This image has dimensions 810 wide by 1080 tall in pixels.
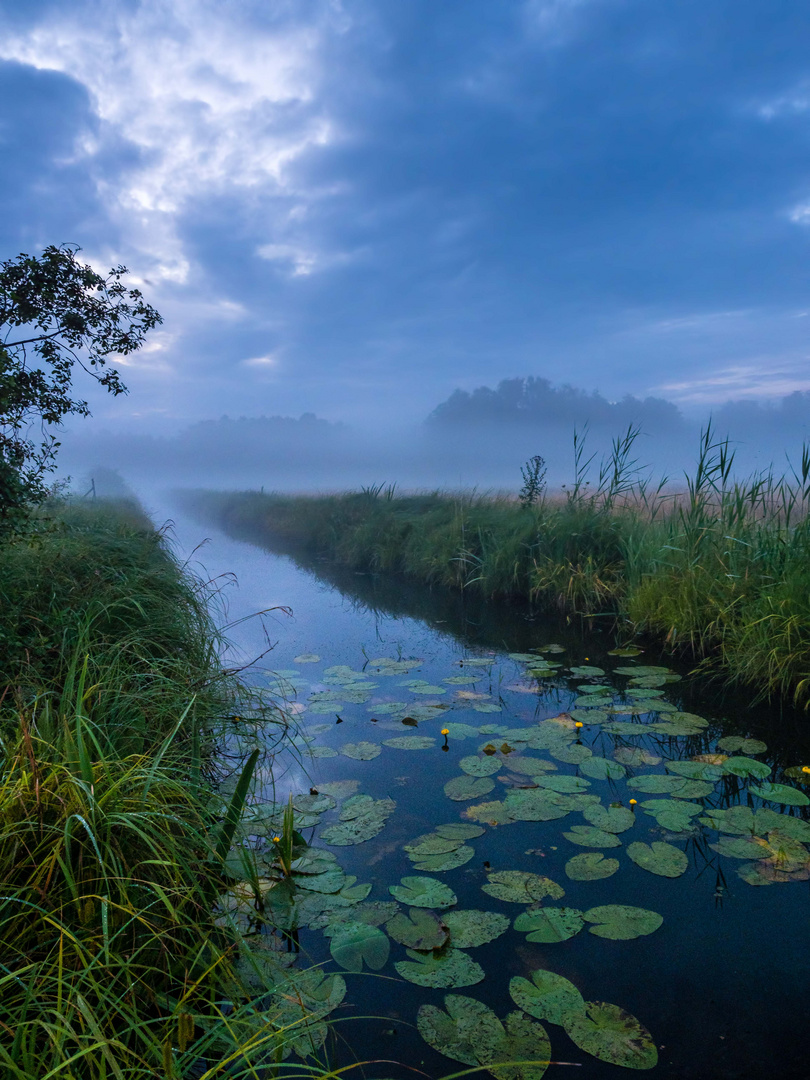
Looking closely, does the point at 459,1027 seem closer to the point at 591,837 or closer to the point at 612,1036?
the point at 612,1036

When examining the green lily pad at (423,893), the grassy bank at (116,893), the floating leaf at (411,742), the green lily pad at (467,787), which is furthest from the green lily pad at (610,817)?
the grassy bank at (116,893)

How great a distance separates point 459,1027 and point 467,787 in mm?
1374

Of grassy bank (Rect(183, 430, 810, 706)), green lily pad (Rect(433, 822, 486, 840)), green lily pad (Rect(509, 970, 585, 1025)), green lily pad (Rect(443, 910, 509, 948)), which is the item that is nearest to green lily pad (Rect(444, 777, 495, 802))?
green lily pad (Rect(433, 822, 486, 840))

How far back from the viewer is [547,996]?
6.04ft

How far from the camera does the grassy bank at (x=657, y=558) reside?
4410 mm

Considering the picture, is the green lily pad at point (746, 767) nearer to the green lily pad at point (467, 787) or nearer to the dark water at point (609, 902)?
the dark water at point (609, 902)

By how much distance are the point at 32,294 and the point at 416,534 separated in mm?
6706

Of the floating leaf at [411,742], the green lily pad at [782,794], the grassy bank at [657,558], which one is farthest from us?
the grassy bank at [657,558]

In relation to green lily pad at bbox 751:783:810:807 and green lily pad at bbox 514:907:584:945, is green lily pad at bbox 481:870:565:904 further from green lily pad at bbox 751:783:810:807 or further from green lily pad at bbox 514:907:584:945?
green lily pad at bbox 751:783:810:807

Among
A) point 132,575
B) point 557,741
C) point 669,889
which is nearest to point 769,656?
point 557,741

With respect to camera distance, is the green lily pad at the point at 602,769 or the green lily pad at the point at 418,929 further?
the green lily pad at the point at 602,769

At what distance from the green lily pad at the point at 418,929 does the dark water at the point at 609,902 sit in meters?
0.07

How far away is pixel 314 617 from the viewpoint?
7254 millimetres

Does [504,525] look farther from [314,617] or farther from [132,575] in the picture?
[132,575]
